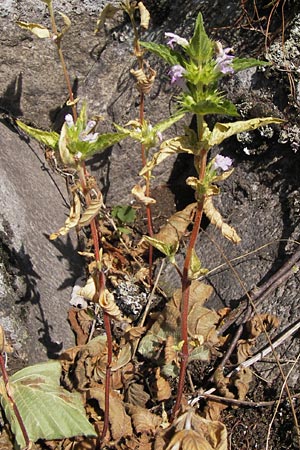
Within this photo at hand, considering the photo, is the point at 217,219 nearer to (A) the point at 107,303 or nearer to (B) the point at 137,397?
(A) the point at 107,303

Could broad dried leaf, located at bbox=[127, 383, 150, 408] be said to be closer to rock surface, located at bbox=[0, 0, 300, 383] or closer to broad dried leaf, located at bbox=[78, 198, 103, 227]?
rock surface, located at bbox=[0, 0, 300, 383]

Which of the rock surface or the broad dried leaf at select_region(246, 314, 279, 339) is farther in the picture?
the rock surface

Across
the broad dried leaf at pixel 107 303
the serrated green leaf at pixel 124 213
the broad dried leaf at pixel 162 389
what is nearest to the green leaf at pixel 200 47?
the broad dried leaf at pixel 107 303

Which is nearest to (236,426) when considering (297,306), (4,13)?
(297,306)

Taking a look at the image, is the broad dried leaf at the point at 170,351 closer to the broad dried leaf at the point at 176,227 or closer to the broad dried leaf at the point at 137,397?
the broad dried leaf at the point at 137,397

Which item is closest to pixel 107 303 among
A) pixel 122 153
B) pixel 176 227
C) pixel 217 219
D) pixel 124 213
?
pixel 217 219

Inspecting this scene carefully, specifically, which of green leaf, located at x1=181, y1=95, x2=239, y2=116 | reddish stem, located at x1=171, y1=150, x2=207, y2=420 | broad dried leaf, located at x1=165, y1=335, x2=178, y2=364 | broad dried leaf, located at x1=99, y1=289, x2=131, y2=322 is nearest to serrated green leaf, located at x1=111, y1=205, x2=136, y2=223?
broad dried leaf, located at x1=165, y1=335, x2=178, y2=364
